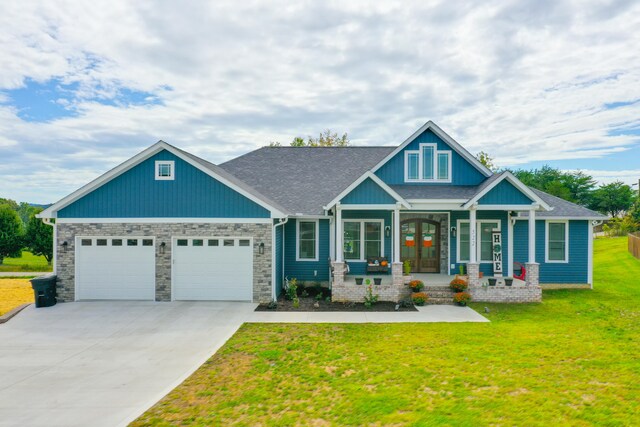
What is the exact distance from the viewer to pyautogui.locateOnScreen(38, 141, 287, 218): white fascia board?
12.7 metres

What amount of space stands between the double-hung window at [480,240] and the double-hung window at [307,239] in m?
5.91

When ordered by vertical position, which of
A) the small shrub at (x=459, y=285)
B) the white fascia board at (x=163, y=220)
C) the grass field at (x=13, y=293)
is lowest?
the grass field at (x=13, y=293)

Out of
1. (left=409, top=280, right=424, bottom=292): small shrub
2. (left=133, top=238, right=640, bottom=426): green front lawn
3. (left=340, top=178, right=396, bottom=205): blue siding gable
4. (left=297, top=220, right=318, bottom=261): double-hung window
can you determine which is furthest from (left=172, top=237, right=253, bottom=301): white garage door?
(left=409, top=280, right=424, bottom=292): small shrub

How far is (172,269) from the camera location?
508 inches

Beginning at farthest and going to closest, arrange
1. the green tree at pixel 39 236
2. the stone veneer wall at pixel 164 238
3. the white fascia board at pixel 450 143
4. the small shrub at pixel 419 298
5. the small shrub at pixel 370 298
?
the green tree at pixel 39 236
the white fascia board at pixel 450 143
the stone veneer wall at pixel 164 238
the small shrub at pixel 419 298
the small shrub at pixel 370 298

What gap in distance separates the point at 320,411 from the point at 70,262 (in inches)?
449

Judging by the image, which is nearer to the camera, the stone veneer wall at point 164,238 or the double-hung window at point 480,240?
the stone veneer wall at point 164,238

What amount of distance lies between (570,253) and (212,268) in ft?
46.3

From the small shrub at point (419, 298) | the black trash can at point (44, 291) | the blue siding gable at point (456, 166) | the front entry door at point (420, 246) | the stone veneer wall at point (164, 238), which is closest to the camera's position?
the black trash can at point (44, 291)

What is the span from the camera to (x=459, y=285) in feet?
42.5

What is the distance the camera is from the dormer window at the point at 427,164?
15.4 m

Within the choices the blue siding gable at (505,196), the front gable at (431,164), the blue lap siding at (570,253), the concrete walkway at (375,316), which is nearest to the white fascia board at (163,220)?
the concrete walkway at (375,316)

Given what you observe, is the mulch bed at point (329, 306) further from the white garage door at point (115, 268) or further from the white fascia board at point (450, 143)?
the white fascia board at point (450, 143)

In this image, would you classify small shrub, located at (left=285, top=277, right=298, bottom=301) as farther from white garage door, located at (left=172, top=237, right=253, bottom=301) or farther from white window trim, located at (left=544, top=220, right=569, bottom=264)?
white window trim, located at (left=544, top=220, right=569, bottom=264)
